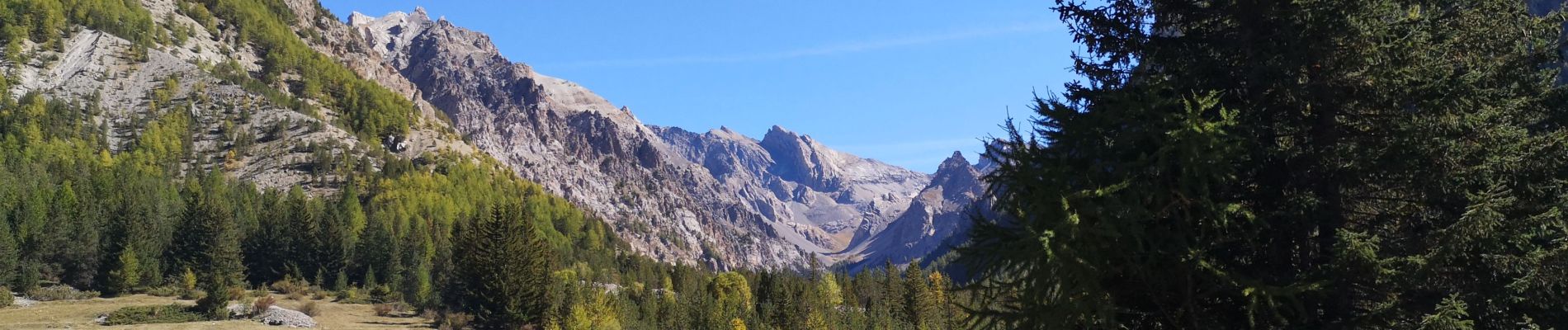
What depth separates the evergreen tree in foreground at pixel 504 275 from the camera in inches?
2569

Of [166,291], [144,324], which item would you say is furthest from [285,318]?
[166,291]

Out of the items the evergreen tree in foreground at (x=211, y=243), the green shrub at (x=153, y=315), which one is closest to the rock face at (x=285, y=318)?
the green shrub at (x=153, y=315)

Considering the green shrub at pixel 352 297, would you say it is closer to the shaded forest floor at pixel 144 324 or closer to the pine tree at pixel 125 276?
the shaded forest floor at pixel 144 324

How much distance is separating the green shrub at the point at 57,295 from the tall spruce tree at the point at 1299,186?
7482cm

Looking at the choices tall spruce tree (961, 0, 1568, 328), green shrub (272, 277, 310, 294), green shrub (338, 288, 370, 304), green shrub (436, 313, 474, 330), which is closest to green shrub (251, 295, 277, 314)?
green shrub (436, 313, 474, 330)

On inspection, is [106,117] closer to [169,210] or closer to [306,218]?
[169,210]

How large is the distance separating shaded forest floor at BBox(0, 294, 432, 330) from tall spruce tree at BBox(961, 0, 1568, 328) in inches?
1964

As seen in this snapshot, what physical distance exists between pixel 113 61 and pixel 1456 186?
9490 inches

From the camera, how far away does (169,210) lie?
371 ft

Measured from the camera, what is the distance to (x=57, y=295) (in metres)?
64.4

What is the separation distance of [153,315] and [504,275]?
68.6ft


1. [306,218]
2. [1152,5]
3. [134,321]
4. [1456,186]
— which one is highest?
[306,218]

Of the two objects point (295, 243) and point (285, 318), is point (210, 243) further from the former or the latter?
point (285, 318)

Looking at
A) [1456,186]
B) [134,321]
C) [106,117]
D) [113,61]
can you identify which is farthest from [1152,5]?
[113,61]
